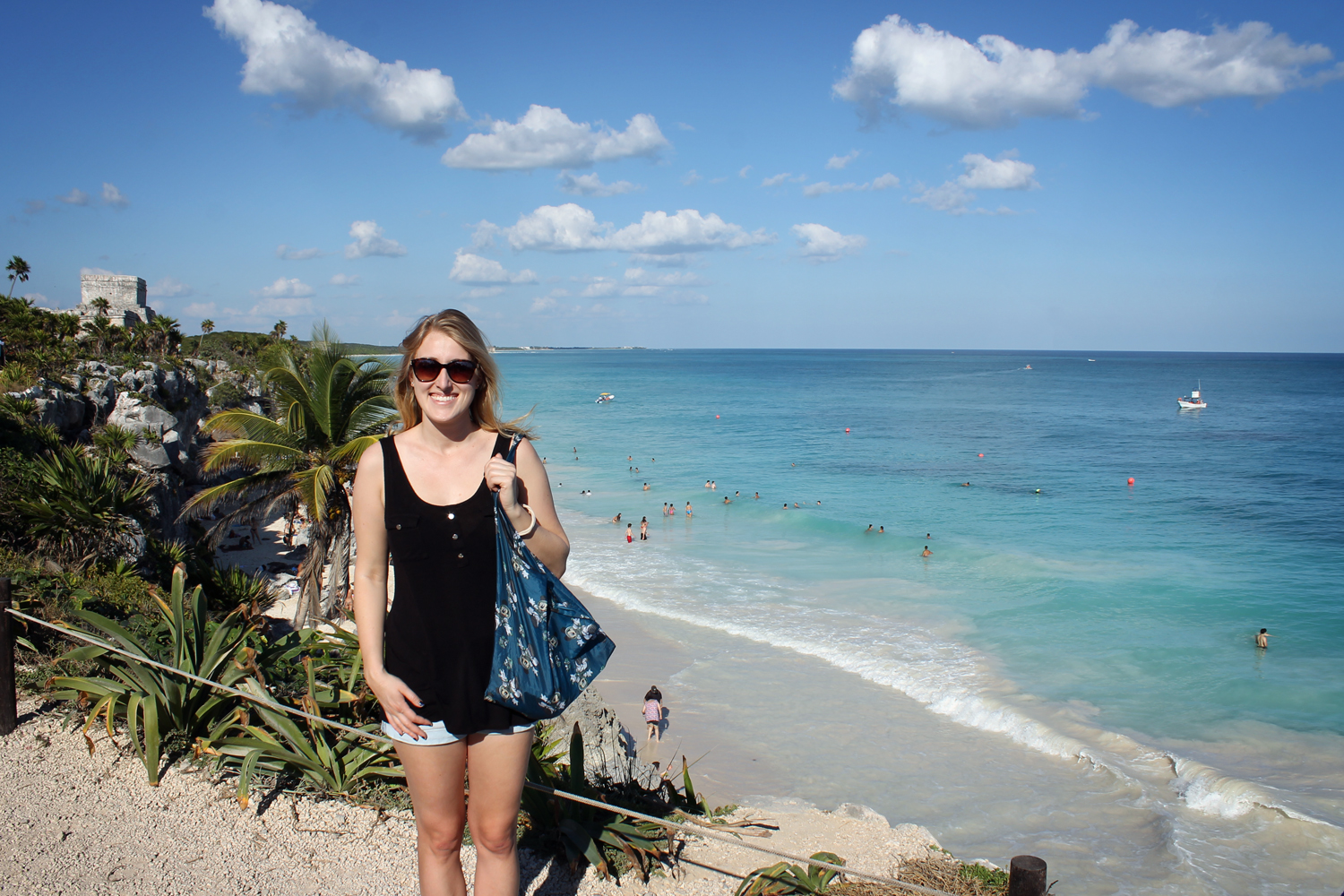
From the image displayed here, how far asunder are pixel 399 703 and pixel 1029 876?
208 cm

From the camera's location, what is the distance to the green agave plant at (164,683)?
429 centimetres

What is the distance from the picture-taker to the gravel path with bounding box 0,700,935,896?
3531mm

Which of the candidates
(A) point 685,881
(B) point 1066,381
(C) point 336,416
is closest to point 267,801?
(A) point 685,881

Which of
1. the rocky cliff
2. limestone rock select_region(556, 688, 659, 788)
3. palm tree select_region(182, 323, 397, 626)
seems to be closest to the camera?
limestone rock select_region(556, 688, 659, 788)

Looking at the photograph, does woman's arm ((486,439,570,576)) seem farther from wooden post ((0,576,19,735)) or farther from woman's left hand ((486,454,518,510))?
wooden post ((0,576,19,735))

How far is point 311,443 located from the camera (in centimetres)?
1311

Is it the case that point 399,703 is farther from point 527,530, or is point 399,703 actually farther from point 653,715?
point 653,715

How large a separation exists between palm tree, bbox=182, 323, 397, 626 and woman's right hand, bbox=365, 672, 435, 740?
418 inches

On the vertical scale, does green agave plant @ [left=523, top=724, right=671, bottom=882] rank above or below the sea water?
above

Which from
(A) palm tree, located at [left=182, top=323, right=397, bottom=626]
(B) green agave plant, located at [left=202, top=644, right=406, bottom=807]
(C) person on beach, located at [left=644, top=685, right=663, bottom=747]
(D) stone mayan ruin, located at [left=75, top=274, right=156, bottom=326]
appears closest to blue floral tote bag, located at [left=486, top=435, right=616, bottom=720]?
(B) green agave plant, located at [left=202, top=644, right=406, bottom=807]

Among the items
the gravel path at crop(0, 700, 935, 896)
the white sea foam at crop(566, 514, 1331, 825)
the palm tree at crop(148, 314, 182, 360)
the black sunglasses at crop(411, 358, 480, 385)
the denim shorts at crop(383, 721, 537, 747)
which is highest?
the palm tree at crop(148, 314, 182, 360)

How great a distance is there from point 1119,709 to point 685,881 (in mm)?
12906

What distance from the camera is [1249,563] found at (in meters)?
24.5

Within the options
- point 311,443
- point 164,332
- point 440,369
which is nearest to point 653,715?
point 311,443
